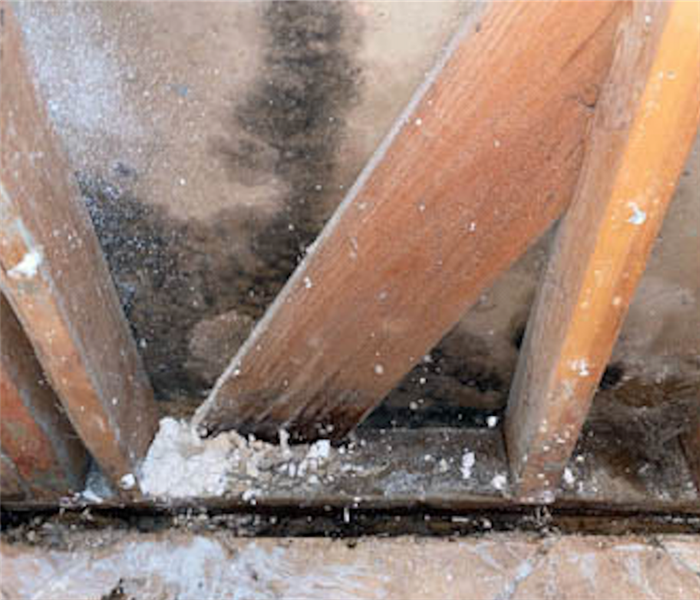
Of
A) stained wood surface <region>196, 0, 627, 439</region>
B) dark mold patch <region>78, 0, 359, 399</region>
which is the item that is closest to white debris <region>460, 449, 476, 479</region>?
stained wood surface <region>196, 0, 627, 439</region>

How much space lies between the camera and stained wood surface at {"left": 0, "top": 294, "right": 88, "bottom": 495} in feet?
5.22

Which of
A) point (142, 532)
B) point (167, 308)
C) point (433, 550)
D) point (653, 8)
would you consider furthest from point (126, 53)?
point (433, 550)

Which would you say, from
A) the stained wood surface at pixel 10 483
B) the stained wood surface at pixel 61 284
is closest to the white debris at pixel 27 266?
the stained wood surface at pixel 61 284

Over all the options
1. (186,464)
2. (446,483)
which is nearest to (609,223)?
(446,483)

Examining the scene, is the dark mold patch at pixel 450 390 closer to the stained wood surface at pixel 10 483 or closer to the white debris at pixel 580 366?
the white debris at pixel 580 366

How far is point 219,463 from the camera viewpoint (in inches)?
75.1

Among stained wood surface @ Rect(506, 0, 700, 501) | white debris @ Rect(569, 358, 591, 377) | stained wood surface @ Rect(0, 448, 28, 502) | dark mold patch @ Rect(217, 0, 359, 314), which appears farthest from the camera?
stained wood surface @ Rect(0, 448, 28, 502)

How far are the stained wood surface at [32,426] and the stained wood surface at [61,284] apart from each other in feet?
0.22

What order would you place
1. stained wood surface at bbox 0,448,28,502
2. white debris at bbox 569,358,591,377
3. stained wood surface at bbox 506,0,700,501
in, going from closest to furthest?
stained wood surface at bbox 506,0,700,501 → white debris at bbox 569,358,591,377 → stained wood surface at bbox 0,448,28,502

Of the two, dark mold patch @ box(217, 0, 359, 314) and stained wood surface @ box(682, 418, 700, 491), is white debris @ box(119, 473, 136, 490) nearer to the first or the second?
dark mold patch @ box(217, 0, 359, 314)

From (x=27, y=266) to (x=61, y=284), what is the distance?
99 mm

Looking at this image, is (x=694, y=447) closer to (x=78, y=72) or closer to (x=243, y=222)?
(x=243, y=222)

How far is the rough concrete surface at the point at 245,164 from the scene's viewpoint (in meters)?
1.43

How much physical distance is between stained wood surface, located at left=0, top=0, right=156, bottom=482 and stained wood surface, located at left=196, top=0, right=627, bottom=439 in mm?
202
